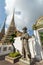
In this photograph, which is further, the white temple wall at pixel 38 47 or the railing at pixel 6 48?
the railing at pixel 6 48

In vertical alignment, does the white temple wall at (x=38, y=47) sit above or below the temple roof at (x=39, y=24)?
below

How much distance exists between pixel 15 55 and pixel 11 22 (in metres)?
30.3

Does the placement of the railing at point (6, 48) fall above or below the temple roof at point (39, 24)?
below

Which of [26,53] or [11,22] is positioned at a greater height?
[11,22]

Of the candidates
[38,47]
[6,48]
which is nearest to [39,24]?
[38,47]

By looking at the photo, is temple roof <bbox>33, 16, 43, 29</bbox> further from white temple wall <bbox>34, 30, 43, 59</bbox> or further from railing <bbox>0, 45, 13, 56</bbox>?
railing <bbox>0, 45, 13, 56</bbox>

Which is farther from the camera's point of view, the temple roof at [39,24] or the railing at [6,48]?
the railing at [6,48]

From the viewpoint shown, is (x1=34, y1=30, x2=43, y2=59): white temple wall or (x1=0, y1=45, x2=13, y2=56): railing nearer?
(x1=34, y1=30, x2=43, y2=59): white temple wall

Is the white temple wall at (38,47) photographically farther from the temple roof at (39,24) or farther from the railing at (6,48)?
the railing at (6,48)

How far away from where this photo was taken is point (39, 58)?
889 cm

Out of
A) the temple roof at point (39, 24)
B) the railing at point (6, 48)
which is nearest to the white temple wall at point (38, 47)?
the temple roof at point (39, 24)

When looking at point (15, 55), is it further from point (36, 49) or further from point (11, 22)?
point (11, 22)

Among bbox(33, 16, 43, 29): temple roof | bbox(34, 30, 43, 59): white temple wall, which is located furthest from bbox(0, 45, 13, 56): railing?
bbox(33, 16, 43, 29): temple roof

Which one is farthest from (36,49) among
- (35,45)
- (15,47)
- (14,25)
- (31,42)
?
(14,25)
